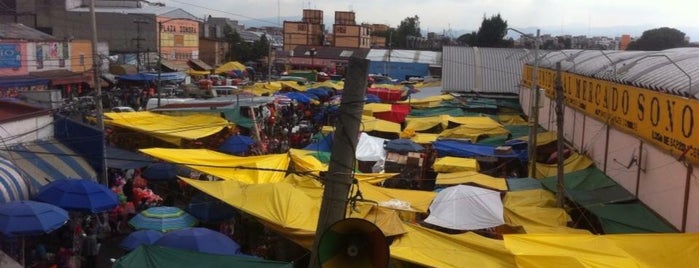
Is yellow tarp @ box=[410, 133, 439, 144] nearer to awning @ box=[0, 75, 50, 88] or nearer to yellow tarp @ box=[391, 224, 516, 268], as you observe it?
yellow tarp @ box=[391, 224, 516, 268]

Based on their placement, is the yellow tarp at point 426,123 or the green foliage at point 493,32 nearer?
the yellow tarp at point 426,123

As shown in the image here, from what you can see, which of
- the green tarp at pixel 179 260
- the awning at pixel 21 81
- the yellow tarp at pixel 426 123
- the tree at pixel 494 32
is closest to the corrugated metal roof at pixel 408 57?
the tree at pixel 494 32

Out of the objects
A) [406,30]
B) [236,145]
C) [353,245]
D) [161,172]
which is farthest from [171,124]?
[406,30]

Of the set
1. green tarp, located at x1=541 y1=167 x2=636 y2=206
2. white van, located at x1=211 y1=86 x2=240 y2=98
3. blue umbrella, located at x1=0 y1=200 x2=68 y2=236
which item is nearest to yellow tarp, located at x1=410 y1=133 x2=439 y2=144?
green tarp, located at x1=541 y1=167 x2=636 y2=206

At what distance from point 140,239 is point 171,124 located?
8564 millimetres

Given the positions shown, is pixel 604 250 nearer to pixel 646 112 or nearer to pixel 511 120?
pixel 646 112

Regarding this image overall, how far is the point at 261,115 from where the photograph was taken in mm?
23609

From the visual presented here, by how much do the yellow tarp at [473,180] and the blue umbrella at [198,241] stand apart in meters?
5.99

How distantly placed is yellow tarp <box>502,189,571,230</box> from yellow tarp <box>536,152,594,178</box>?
2.65 metres

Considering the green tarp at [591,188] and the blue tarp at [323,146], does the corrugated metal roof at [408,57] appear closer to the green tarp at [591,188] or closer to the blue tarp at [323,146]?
the blue tarp at [323,146]

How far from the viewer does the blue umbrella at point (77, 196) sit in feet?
37.9

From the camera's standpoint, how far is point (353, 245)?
5062 mm

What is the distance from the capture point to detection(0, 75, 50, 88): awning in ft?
82.2

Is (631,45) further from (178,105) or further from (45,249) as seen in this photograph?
(45,249)
